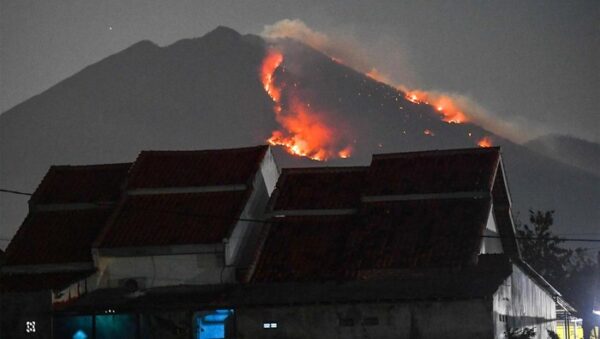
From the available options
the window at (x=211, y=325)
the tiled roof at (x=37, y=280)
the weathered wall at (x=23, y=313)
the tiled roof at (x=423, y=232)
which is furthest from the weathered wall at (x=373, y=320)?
the tiled roof at (x=37, y=280)

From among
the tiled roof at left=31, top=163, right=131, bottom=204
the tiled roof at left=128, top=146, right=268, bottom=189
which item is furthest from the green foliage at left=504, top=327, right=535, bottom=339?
the tiled roof at left=31, top=163, right=131, bottom=204

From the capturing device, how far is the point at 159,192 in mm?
51656

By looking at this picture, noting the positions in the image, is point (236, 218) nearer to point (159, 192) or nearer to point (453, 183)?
point (159, 192)

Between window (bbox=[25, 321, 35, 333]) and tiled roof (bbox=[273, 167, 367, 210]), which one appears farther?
tiled roof (bbox=[273, 167, 367, 210])

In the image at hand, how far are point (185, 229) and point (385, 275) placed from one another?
9525 mm

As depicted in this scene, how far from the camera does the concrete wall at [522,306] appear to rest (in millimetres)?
43644

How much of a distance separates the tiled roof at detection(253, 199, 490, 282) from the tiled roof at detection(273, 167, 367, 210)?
743 mm

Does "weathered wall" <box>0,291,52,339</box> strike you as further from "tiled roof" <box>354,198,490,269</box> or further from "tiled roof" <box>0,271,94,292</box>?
"tiled roof" <box>354,198,490,269</box>

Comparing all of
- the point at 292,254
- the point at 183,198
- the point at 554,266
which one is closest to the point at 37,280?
the point at 183,198

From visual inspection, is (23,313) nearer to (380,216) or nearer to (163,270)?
(163,270)

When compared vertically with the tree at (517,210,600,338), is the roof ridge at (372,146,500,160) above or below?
above

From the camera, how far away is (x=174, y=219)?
165 ft

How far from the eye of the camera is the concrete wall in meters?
43.6

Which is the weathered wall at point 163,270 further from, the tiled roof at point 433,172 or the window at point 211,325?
the tiled roof at point 433,172
